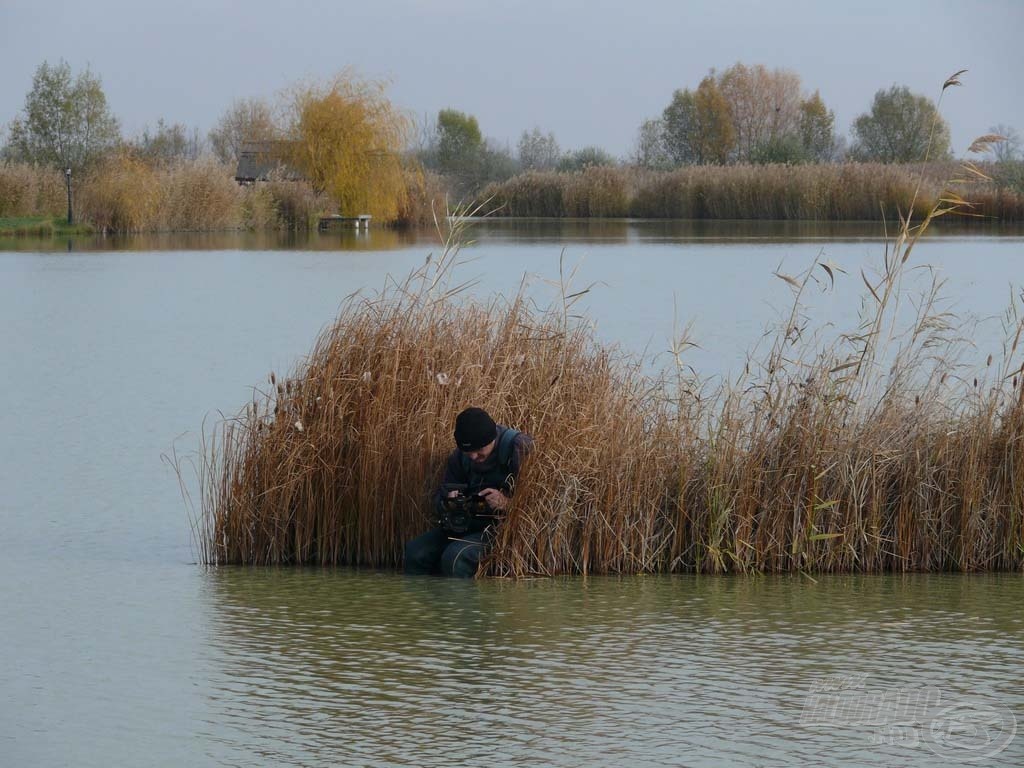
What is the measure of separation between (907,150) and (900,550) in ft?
219

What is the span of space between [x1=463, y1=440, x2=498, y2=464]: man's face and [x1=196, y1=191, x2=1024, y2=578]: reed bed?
35 centimetres

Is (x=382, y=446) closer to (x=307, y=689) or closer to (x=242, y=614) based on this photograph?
(x=242, y=614)

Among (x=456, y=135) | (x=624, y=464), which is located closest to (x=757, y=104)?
(x=456, y=135)

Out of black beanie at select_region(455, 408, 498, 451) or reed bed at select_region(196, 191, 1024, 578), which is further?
reed bed at select_region(196, 191, 1024, 578)

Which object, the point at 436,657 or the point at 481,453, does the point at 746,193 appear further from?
the point at 436,657

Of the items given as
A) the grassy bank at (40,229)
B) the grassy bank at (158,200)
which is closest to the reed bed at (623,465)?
the grassy bank at (158,200)

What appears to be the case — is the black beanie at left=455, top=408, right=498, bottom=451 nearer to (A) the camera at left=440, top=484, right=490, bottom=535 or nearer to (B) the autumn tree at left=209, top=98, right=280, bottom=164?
(A) the camera at left=440, top=484, right=490, bottom=535

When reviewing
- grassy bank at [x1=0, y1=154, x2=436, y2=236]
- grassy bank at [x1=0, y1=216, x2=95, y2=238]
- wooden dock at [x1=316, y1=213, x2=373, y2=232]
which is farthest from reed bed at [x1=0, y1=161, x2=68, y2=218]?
wooden dock at [x1=316, y1=213, x2=373, y2=232]

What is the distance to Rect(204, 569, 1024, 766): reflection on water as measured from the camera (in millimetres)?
4926

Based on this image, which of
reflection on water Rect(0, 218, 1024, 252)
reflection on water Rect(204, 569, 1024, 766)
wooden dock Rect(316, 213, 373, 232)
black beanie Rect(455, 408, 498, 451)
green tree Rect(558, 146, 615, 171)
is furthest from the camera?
green tree Rect(558, 146, 615, 171)

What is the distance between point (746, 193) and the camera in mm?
45031

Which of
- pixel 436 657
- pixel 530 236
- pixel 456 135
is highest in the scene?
pixel 456 135

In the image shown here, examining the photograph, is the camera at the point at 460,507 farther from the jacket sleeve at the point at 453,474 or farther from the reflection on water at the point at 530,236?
the reflection on water at the point at 530,236

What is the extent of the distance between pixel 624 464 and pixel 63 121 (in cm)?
5250
